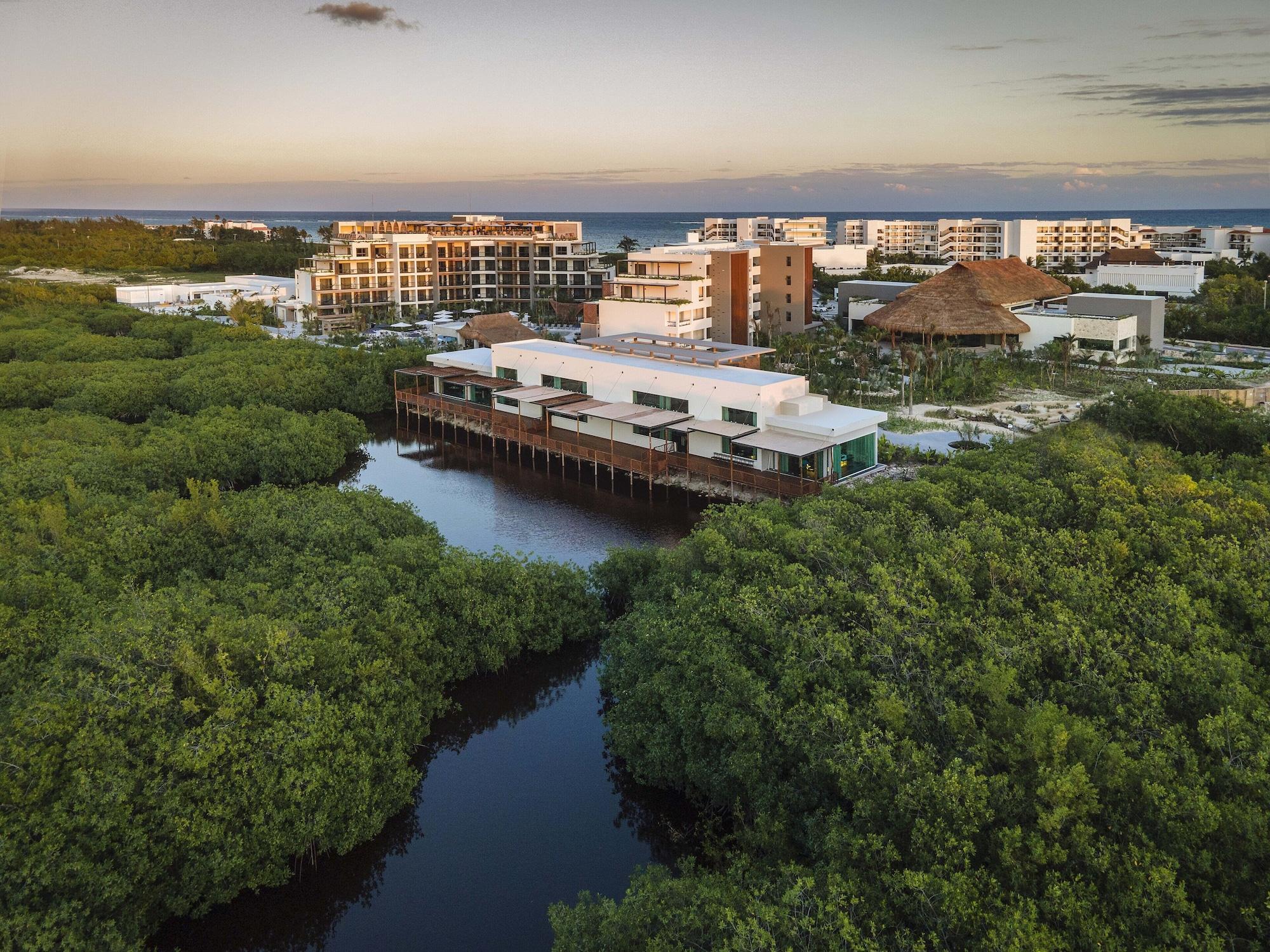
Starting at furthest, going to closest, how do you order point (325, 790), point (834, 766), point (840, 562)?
1. point (840, 562)
2. point (325, 790)
3. point (834, 766)

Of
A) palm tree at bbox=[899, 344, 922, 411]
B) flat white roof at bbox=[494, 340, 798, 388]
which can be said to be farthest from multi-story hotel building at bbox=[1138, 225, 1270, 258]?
flat white roof at bbox=[494, 340, 798, 388]

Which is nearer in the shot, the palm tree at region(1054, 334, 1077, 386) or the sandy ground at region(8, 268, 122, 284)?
the palm tree at region(1054, 334, 1077, 386)

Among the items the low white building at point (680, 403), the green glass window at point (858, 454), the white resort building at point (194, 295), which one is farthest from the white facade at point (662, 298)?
the white resort building at point (194, 295)

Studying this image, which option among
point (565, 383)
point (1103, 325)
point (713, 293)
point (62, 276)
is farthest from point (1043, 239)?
point (62, 276)

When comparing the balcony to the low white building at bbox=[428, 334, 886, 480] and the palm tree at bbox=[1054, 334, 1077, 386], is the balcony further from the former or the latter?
the palm tree at bbox=[1054, 334, 1077, 386]

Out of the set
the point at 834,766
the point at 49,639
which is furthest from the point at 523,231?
the point at 834,766

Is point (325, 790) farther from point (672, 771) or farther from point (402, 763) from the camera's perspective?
point (672, 771)

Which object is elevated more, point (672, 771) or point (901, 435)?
point (901, 435)

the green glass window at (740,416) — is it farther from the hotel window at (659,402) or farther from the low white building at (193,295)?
the low white building at (193,295)
